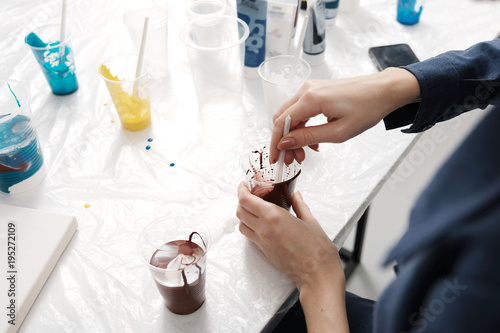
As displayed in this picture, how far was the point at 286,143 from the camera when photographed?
701 millimetres

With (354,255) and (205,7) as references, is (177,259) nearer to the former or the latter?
(205,7)

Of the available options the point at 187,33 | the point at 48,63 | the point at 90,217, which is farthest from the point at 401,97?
the point at 48,63

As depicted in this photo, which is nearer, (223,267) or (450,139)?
(223,267)

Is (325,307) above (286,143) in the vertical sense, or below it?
below

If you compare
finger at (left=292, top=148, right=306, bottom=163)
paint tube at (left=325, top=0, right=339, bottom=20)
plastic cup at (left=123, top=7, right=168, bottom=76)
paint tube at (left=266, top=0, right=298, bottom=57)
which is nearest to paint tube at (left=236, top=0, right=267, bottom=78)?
paint tube at (left=266, top=0, right=298, bottom=57)

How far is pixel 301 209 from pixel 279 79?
335 mm

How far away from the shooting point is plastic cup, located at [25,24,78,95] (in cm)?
94

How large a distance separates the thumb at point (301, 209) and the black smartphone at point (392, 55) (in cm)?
51

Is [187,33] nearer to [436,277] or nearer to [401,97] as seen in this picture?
[401,97]

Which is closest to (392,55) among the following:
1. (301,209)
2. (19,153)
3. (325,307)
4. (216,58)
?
(216,58)

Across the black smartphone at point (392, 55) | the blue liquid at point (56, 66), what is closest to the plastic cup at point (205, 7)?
the blue liquid at point (56, 66)

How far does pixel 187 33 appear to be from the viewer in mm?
931

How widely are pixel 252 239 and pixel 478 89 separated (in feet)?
1.53

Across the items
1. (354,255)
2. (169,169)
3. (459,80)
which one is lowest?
(354,255)
